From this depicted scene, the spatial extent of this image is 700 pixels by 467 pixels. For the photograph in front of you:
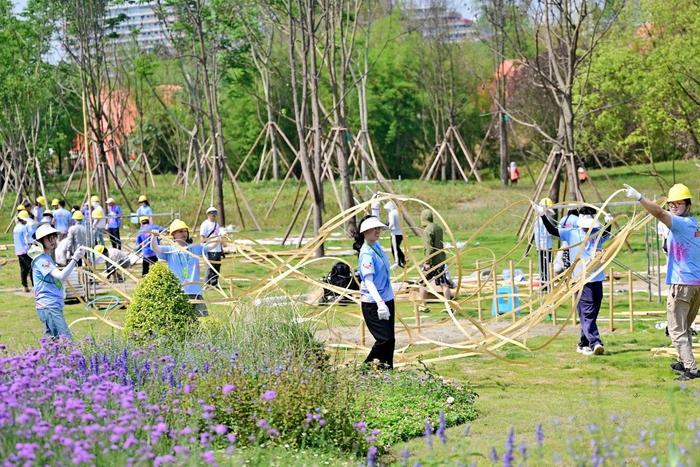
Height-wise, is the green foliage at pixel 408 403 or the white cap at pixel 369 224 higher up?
the white cap at pixel 369 224

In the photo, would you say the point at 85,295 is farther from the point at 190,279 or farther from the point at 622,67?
the point at 622,67

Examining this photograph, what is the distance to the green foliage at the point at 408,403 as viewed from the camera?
802 cm

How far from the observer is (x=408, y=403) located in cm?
855

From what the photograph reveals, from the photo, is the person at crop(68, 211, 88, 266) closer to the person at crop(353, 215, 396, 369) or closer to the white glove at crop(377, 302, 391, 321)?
the person at crop(353, 215, 396, 369)

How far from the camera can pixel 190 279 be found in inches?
458

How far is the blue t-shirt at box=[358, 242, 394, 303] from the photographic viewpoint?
9672 mm

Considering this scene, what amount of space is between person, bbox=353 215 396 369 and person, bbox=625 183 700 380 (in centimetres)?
245

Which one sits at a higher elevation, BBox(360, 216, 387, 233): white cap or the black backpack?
BBox(360, 216, 387, 233): white cap

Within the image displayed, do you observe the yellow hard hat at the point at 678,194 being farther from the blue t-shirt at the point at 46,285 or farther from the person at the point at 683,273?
the blue t-shirt at the point at 46,285

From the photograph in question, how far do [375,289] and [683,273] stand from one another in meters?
2.68

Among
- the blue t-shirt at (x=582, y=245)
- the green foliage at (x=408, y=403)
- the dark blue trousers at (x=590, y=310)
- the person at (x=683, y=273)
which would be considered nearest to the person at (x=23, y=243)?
the blue t-shirt at (x=582, y=245)

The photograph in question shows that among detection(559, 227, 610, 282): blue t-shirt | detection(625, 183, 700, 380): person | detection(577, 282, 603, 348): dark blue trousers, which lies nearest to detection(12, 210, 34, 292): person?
detection(559, 227, 610, 282): blue t-shirt

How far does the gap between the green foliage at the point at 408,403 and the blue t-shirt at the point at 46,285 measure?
3.04 meters

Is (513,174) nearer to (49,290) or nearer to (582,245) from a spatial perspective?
(582,245)
